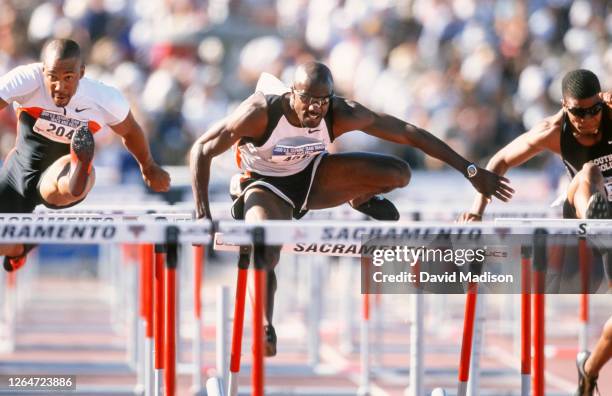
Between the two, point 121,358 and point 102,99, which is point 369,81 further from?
point 102,99

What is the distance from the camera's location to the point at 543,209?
8906 mm

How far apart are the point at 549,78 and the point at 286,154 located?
11024 mm

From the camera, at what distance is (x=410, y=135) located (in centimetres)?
697

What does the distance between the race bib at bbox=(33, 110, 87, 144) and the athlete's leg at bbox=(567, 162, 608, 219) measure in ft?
9.89

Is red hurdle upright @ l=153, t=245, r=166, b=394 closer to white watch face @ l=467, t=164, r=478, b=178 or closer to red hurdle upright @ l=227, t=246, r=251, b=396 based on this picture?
red hurdle upright @ l=227, t=246, r=251, b=396

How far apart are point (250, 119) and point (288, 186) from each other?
61 centimetres

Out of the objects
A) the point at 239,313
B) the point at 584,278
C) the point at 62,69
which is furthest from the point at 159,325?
the point at 584,278

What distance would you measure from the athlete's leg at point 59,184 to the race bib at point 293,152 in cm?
110

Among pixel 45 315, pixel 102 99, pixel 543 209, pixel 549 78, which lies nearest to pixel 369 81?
pixel 549 78

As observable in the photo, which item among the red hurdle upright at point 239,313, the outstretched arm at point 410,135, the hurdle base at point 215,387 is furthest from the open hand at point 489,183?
the hurdle base at point 215,387

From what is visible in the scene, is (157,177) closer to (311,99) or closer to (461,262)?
(311,99)

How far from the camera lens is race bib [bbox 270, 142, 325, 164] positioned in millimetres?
7082

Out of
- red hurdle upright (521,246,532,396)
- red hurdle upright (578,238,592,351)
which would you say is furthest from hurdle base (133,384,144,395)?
red hurdle upright (521,246,532,396)

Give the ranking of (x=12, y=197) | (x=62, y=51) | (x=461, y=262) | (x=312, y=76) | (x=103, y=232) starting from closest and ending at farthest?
(x=103, y=232) → (x=461, y=262) → (x=312, y=76) → (x=62, y=51) → (x=12, y=197)
